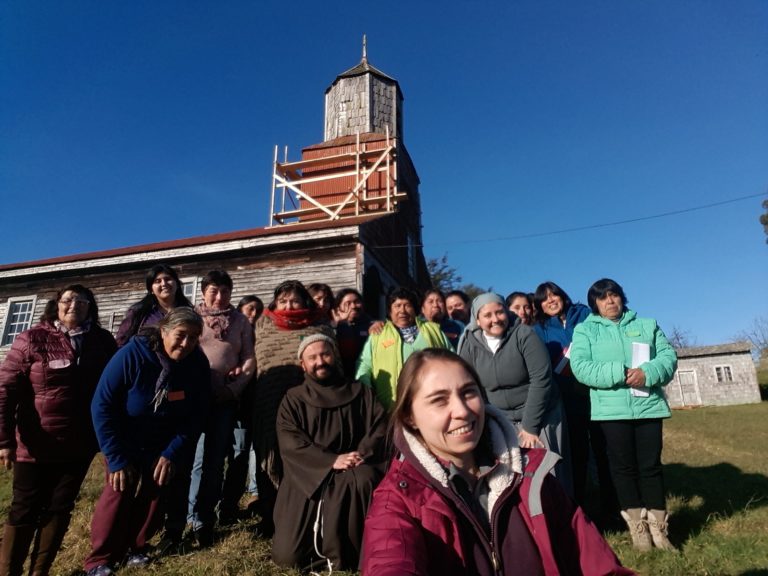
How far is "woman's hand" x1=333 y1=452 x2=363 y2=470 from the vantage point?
325 centimetres

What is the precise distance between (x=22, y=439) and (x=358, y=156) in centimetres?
1552

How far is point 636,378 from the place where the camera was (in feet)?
11.3

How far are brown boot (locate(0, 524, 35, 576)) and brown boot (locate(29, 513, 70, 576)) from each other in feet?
0.19

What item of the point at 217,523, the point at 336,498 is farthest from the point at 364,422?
the point at 217,523

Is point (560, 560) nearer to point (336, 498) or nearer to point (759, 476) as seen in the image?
point (336, 498)

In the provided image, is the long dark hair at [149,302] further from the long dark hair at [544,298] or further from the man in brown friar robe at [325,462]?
the long dark hair at [544,298]

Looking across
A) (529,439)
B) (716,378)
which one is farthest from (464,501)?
(716,378)

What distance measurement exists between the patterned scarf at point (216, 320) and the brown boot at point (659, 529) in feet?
12.2

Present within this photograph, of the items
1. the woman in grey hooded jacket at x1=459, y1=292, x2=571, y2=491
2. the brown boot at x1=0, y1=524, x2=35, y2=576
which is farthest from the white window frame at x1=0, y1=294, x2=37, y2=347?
the woman in grey hooded jacket at x1=459, y1=292, x2=571, y2=491

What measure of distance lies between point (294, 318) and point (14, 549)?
2.41 metres

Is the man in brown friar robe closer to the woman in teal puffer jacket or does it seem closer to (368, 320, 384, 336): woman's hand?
(368, 320, 384, 336): woman's hand

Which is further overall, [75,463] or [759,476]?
[759,476]

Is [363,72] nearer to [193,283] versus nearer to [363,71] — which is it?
[363,71]

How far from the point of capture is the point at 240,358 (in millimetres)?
4180
